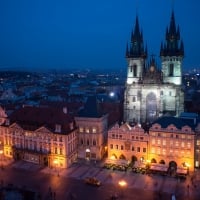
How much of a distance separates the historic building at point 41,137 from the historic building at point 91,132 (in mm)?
2422

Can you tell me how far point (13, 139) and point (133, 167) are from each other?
108 ft

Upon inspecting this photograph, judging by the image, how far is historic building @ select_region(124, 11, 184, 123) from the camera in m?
96.7

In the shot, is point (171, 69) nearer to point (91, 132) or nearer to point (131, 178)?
point (91, 132)

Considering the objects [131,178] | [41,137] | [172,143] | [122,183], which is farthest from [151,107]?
[41,137]

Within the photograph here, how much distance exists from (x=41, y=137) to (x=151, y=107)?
40746 millimetres

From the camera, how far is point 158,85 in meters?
97.2

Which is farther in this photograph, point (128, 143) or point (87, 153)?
point (87, 153)

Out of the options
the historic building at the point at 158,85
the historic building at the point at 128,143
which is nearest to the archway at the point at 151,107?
the historic building at the point at 158,85

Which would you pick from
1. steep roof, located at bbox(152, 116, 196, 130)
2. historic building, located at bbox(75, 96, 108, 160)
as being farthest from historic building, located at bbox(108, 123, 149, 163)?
steep roof, located at bbox(152, 116, 196, 130)

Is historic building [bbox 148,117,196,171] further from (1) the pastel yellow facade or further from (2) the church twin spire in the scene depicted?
(2) the church twin spire

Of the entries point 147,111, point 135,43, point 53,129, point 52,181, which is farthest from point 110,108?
point 52,181

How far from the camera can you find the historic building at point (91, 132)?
79.2 meters

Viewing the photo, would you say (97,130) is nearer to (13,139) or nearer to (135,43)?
(13,139)

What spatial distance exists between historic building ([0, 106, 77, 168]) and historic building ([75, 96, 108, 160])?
242cm
